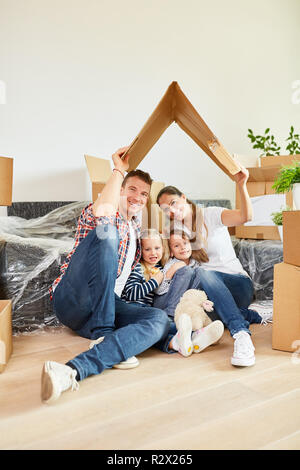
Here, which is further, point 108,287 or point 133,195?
point 133,195

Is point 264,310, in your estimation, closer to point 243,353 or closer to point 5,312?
point 243,353

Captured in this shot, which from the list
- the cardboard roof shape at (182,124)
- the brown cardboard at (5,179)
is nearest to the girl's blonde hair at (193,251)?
the cardboard roof shape at (182,124)

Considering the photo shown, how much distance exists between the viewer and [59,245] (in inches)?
73.7

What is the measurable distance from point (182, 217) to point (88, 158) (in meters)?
0.67

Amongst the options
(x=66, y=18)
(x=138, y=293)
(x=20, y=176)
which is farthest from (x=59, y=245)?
(x=66, y=18)

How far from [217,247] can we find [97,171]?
0.77 meters

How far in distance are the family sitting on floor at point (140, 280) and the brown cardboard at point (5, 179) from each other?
0.30 m

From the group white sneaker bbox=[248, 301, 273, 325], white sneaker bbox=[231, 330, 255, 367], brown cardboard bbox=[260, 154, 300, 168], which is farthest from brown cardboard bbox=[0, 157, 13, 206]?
brown cardboard bbox=[260, 154, 300, 168]

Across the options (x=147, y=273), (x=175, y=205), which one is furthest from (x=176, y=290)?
(x=175, y=205)

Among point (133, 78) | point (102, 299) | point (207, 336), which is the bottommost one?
point (207, 336)

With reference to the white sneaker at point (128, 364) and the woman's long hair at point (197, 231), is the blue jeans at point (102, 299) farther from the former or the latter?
the woman's long hair at point (197, 231)

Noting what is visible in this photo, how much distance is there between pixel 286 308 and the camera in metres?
1.50

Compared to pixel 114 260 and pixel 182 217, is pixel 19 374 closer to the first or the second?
pixel 114 260

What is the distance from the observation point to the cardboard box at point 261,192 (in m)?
2.36
